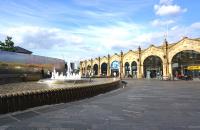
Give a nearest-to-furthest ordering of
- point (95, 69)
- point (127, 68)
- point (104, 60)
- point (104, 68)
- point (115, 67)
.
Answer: point (127, 68) < point (115, 67) < point (104, 60) < point (104, 68) < point (95, 69)

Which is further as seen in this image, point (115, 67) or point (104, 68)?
point (104, 68)

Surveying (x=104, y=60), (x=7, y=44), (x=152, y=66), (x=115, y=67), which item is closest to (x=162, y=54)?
(x=152, y=66)

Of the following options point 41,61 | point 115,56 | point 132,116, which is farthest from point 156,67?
point 132,116

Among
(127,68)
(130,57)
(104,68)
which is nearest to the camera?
(130,57)

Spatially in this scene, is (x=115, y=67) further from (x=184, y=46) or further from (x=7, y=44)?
(x=7, y=44)

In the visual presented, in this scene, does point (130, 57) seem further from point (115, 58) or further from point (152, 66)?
point (152, 66)

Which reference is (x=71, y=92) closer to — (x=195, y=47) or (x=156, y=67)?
(x=195, y=47)

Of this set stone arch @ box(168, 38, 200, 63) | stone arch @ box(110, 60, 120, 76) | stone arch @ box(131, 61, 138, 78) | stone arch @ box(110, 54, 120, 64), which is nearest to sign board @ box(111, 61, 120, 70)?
stone arch @ box(110, 60, 120, 76)

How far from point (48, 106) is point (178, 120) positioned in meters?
6.04

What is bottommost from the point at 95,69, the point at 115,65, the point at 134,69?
the point at 134,69

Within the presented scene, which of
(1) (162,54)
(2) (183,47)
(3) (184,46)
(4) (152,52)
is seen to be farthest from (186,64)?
(4) (152,52)

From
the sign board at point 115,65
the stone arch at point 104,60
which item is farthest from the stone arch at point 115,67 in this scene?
the stone arch at point 104,60

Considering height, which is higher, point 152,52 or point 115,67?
point 152,52

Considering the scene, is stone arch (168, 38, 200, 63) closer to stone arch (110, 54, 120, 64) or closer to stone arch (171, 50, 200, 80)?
stone arch (171, 50, 200, 80)
